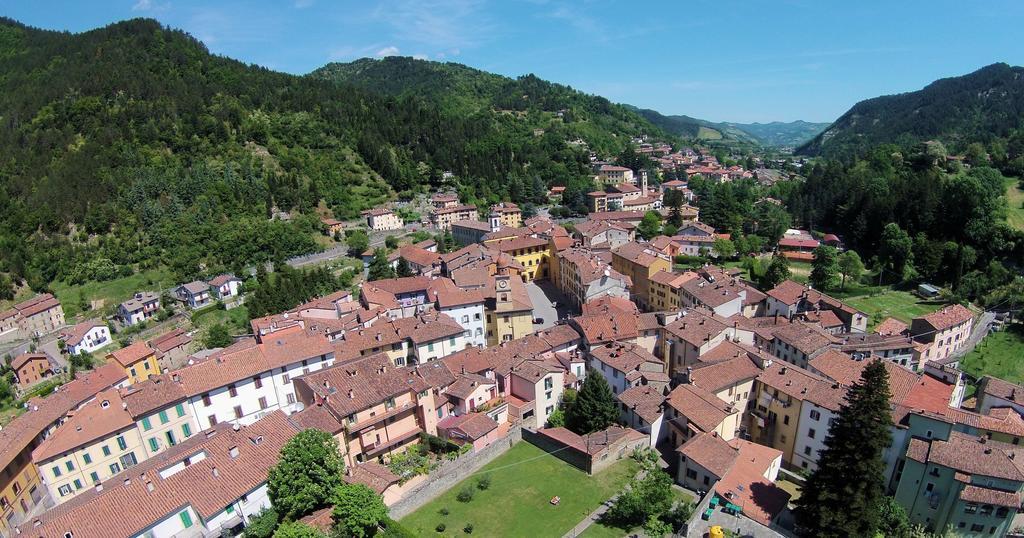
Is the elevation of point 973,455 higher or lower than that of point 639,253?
lower

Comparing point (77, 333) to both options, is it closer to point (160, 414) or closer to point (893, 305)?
point (160, 414)

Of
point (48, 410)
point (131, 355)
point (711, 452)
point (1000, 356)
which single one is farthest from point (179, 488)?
point (1000, 356)

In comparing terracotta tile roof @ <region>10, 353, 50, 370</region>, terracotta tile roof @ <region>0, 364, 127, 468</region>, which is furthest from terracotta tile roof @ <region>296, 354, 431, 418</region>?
terracotta tile roof @ <region>10, 353, 50, 370</region>

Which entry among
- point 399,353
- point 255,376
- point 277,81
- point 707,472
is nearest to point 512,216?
point 399,353

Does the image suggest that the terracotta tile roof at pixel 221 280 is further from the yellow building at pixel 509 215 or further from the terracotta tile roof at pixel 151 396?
the yellow building at pixel 509 215

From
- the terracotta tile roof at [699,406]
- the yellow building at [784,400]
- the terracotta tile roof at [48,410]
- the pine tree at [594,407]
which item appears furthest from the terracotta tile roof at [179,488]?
the yellow building at [784,400]

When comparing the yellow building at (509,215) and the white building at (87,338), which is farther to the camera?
the yellow building at (509,215)

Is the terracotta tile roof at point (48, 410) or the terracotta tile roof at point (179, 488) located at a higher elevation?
the terracotta tile roof at point (179, 488)

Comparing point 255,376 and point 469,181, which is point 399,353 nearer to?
point 255,376
